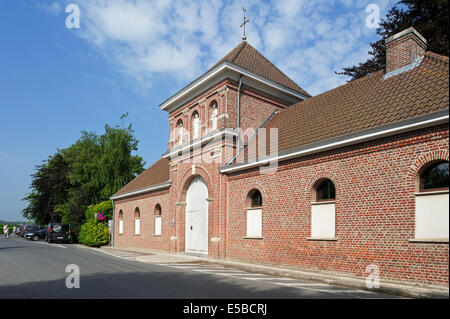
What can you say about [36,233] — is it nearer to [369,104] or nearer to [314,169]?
[314,169]

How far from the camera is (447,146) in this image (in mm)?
8711

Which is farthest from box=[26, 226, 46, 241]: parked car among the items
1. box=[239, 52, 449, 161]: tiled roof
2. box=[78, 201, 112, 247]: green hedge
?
box=[239, 52, 449, 161]: tiled roof

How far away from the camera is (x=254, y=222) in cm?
1462

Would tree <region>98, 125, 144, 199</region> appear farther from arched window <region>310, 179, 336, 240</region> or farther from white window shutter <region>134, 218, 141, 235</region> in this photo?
arched window <region>310, 179, 336, 240</region>

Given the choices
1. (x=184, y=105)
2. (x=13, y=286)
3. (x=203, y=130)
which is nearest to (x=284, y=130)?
(x=203, y=130)

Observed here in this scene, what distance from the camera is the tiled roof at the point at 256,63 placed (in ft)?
60.2

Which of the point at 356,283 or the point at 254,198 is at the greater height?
the point at 254,198

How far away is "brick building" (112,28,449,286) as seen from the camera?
9289mm

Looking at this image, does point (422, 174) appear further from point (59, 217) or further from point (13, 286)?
point (59, 217)

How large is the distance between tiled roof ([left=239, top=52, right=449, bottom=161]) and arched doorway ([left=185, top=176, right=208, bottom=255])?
3.34 meters

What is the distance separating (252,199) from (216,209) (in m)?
2.07

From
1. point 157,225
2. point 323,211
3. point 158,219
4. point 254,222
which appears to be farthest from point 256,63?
point 157,225

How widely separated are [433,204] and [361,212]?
2020mm

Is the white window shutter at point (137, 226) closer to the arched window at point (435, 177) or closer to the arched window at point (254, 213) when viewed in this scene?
the arched window at point (254, 213)
